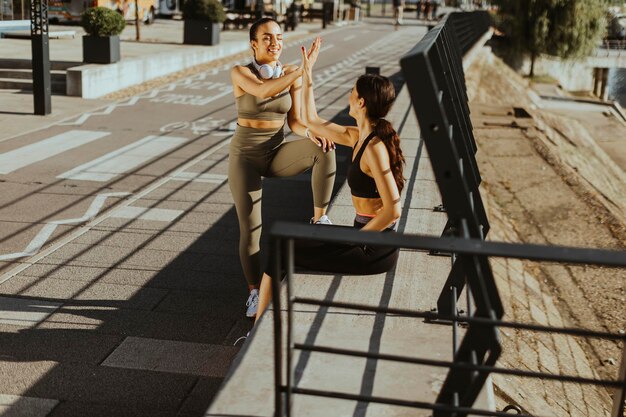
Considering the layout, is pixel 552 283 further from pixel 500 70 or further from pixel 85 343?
pixel 500 70

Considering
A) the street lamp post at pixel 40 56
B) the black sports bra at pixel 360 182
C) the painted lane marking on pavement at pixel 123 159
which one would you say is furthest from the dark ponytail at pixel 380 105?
the street lamp post at pixel 40 56

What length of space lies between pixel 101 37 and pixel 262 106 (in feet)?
47.8

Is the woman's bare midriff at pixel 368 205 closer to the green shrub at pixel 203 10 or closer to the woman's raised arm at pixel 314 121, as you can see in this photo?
the woman's raised arm at pixel 314 121

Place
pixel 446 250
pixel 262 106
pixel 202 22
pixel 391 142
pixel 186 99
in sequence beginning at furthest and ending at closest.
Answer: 1. pixel 202 22
2. pixel 186 99
3. pixel 262 106
4. pixel 391 142
5. pixel 446 250

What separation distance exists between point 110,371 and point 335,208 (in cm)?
276

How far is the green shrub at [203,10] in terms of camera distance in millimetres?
28234

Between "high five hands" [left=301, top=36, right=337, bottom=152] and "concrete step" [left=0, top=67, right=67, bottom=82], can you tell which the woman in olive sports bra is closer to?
"high five hands" [left=301, top=36, right=337, bottom=152]

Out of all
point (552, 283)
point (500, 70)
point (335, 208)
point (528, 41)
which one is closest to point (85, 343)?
point (335, 208)

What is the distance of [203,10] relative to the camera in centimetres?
2875

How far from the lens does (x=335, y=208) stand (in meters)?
7.74

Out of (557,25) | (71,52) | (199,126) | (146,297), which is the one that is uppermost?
(557,25)

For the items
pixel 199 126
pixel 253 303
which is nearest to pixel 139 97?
pixel 199 126

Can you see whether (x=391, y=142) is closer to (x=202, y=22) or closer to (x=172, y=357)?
(x=172, y=357)

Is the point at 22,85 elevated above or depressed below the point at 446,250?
below
